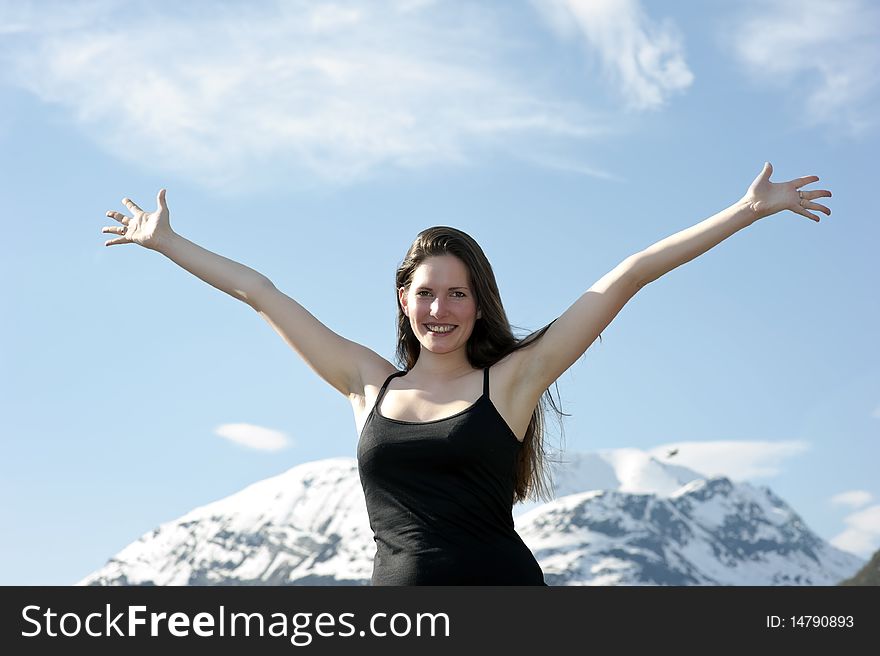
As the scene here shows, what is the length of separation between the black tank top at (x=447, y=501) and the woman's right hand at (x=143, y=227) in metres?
2.33

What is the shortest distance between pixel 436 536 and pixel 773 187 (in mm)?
3027

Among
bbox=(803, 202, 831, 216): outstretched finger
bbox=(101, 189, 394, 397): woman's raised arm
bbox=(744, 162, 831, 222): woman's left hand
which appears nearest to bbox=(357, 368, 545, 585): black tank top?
bbox=(101, 189, 394, 397): woman's raised arm

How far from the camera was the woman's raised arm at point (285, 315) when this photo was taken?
24.4ft

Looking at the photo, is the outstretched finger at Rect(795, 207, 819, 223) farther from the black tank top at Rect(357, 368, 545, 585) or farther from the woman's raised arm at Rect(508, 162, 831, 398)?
the black tank top at Rect(357, 368, 545, 585)

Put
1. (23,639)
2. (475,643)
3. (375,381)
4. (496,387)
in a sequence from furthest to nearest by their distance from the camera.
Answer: (375,381) → (496,387) → (23,639) → (475,643)

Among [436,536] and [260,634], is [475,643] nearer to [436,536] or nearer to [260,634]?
[436,536]

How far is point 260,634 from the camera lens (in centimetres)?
598

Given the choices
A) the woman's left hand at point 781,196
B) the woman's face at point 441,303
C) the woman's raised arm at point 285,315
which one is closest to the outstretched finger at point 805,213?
the woman's left hand at point 781,196

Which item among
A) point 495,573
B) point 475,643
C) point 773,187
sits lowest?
point 475,643

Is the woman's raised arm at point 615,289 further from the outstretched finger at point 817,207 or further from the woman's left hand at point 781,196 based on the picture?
the outstretched finger at point 817,207

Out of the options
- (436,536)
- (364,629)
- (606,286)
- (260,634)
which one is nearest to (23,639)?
(260,634)

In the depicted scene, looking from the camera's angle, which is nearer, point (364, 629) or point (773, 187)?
point (364, 629)

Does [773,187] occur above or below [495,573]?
above

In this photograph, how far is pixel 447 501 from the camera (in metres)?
6.38
